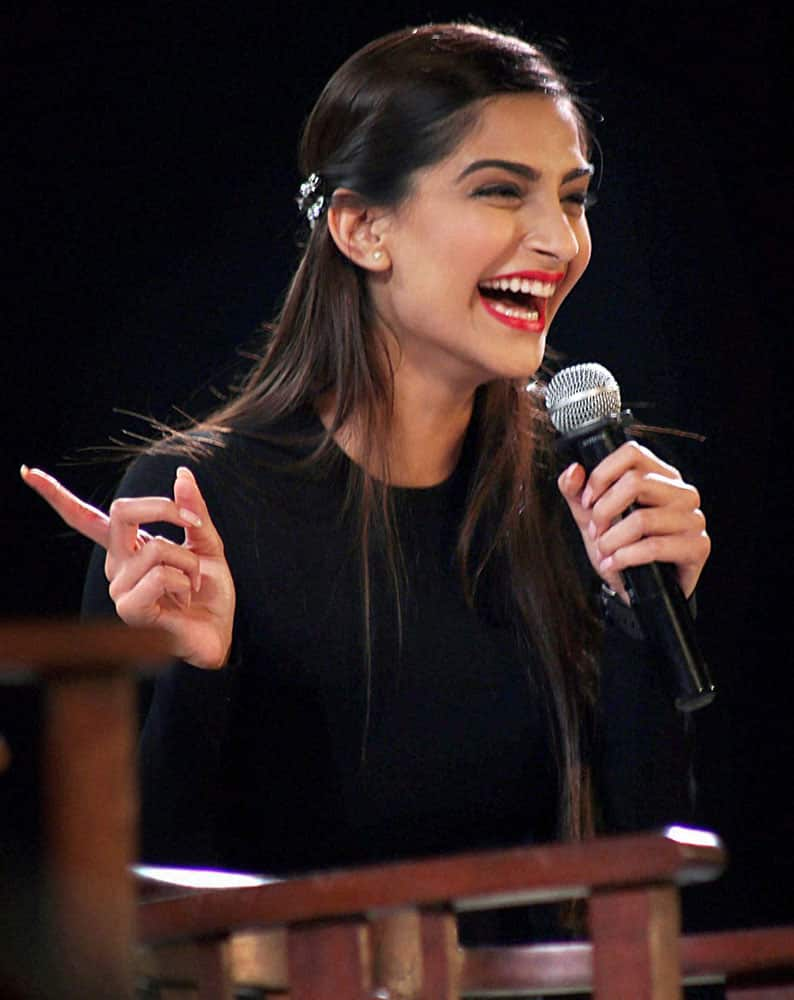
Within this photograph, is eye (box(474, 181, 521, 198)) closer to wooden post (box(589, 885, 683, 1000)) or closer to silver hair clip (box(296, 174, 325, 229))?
silver hair clip (box(296, 174, 325, 229))

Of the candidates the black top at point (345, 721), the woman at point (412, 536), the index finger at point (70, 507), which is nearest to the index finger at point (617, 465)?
the woman at point (412, 536)

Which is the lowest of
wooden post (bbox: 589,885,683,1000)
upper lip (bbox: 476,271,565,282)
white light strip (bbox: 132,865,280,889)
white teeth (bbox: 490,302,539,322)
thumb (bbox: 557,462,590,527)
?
wooden post (bbox: 589,885,683,1000)

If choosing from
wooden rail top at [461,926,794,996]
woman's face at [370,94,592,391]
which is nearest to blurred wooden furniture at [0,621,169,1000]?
wooden rail top at [461,926,794,996]

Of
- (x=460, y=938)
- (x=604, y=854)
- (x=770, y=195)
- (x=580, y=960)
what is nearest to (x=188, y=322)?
(x=770, y=195)

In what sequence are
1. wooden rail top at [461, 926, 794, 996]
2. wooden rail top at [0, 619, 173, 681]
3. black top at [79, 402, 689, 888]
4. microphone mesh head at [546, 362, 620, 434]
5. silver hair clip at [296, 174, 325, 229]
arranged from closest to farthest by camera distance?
wooden rail top at [0, 619, 173, 681], wooden rail top at [461, 926, 794, 996], microphone mesh head at [546, 362, 620, 434], black top at [79, 402, 689, 888], silver hair clip at [296, 174, 325, 229]

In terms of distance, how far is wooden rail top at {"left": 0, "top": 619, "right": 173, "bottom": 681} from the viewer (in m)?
0.69

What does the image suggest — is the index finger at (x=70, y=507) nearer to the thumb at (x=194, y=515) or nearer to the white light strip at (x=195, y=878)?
the thumb at (x=194, y=515)

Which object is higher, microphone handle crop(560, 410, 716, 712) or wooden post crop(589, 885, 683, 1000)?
microphone handle crop(560, 410, 716, 712)

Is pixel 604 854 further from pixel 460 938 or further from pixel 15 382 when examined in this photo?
pixel 15 382

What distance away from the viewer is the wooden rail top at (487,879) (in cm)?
86

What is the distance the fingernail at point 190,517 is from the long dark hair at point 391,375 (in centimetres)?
38

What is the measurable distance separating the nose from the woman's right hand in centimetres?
48

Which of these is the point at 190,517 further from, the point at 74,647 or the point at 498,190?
the point at 74,647

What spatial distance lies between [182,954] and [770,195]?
162 centimetres
